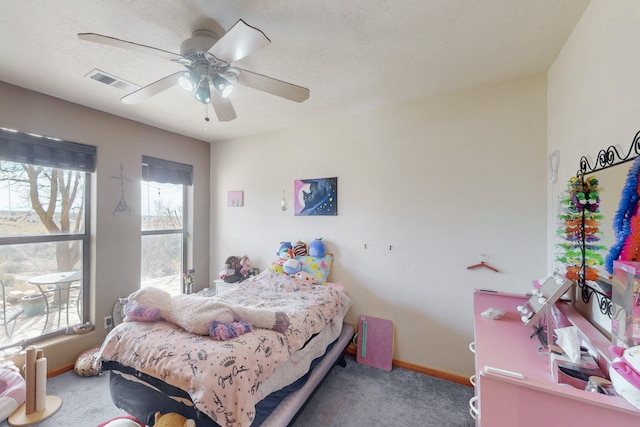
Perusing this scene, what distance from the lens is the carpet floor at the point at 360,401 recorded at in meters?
1.80

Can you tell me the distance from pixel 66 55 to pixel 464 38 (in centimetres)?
259

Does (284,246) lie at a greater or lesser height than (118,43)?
lesser

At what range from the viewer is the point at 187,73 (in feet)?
4.99

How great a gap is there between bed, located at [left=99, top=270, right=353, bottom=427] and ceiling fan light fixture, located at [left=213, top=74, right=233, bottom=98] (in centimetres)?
134

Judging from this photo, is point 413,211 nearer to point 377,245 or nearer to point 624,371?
point 377,245

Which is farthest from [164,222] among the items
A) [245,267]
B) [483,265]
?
[483,265]

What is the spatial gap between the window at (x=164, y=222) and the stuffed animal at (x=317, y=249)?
1931 millimetres

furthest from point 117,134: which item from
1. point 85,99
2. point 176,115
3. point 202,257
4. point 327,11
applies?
point 327,11

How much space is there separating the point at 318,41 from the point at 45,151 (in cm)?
258

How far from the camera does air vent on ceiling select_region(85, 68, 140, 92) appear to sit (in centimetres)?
190

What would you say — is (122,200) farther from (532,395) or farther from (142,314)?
(532,395)

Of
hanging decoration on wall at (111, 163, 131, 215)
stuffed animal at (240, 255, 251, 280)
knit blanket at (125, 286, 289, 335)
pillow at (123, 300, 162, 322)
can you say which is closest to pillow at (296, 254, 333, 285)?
stuffed animal at (240, 255, 251, 280)

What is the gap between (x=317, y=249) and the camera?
276 centimetres

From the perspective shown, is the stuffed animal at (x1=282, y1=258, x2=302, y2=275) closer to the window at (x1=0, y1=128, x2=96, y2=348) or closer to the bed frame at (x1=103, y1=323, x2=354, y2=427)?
the bed frame at (x1=103, y1=323, x2=354, y2=427)
